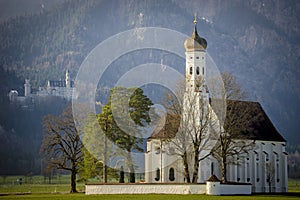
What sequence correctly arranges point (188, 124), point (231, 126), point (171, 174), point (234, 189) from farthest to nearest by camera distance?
point (171, 174), point (231, 126), point (188, 124), point (234, 189)

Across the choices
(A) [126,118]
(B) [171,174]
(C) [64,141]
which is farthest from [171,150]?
(C) [64,141]

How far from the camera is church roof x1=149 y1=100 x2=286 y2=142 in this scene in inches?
2554

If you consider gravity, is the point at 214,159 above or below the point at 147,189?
above

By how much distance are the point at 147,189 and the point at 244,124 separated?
13633mm

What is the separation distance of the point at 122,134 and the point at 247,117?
14.0 metres

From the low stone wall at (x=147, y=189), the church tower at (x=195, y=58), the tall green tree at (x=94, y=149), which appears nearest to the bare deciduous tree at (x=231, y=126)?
the low stone wall at (x=147, y=189)

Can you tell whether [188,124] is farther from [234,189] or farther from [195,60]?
[195,60]

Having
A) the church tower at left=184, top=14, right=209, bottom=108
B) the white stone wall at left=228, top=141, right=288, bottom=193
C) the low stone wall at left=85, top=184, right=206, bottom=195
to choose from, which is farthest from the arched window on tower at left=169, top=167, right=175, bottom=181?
the low stone wall at left=85, top=184, right=206, bottom=195

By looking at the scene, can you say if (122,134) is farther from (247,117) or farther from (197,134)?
(247,117)

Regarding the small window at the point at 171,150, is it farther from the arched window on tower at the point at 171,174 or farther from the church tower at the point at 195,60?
the church tower at the point at 195,60

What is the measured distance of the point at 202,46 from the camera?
73.6m

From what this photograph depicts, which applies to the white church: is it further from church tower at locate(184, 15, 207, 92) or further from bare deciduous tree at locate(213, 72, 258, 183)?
bare deciduous tree at locate(213, 72, 258, 183)

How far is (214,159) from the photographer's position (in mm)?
71750

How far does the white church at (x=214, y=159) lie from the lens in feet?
230
